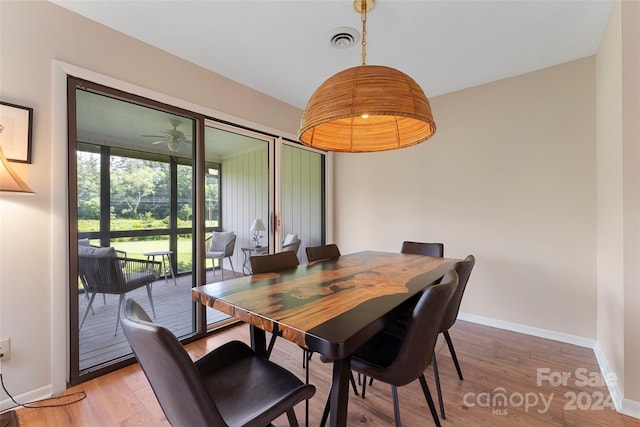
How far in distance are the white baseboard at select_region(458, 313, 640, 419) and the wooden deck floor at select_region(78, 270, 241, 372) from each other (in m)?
2.90

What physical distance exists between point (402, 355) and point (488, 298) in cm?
228

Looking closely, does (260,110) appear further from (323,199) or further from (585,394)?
(585,394)

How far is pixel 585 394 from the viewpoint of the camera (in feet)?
6.05

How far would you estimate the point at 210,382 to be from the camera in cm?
118

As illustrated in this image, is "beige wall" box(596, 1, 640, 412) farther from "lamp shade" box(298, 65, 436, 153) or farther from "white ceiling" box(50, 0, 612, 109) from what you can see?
"lamp shade" box(298, 65, 436, 153)

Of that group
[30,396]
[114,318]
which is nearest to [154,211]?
[114,318]

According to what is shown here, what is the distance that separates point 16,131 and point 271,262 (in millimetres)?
1723

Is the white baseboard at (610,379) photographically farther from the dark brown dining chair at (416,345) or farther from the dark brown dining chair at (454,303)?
the dark brown dining chair at (416,345)

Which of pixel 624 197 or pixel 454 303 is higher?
pixel 624 197

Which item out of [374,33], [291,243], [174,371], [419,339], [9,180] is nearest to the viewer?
[174,371]

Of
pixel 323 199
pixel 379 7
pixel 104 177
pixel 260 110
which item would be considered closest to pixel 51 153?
pixel 104 177

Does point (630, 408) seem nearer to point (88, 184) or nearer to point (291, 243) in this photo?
point (291, 243)

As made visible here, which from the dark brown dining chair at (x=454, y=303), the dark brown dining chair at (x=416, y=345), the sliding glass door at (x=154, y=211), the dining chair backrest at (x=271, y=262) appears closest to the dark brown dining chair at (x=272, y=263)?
the dining chair backrest at (x=271, y=262)

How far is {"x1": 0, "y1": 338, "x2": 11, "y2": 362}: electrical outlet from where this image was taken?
5.44 feet
